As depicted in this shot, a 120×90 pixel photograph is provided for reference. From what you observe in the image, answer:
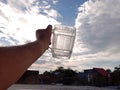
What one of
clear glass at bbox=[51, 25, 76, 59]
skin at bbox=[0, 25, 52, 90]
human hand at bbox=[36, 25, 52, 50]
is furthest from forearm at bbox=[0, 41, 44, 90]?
clear glass at bbox=[51, 25, 76, 59]

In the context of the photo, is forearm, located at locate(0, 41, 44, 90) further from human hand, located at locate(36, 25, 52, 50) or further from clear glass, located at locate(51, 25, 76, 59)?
clear glass, located at locate(51, 25, 76, 59)

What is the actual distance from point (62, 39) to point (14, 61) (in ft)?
2.63

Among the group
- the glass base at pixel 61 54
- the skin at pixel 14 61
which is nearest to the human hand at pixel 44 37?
the skin at pixel 14 61

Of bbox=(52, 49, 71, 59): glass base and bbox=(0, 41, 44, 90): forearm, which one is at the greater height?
bbox=(52, 49, 71, 59): glass base

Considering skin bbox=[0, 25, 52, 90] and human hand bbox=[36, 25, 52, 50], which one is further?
human hand bbox=[36, 25, 52, 50]

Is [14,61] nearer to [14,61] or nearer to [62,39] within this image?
[14,61]

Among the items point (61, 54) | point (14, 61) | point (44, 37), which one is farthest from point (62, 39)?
point (14, 61)

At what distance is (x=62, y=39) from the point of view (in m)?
1.62

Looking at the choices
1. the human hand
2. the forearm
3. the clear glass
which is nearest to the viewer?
the forearm

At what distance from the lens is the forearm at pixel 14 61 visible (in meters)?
0.79

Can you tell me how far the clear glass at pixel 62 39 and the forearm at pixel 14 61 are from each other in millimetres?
599

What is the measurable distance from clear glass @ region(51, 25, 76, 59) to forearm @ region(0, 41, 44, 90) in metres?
0.60

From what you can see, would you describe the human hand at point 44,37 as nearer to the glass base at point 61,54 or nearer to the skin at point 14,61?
the skin at point 14,61

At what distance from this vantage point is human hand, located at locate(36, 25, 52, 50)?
1.16m
